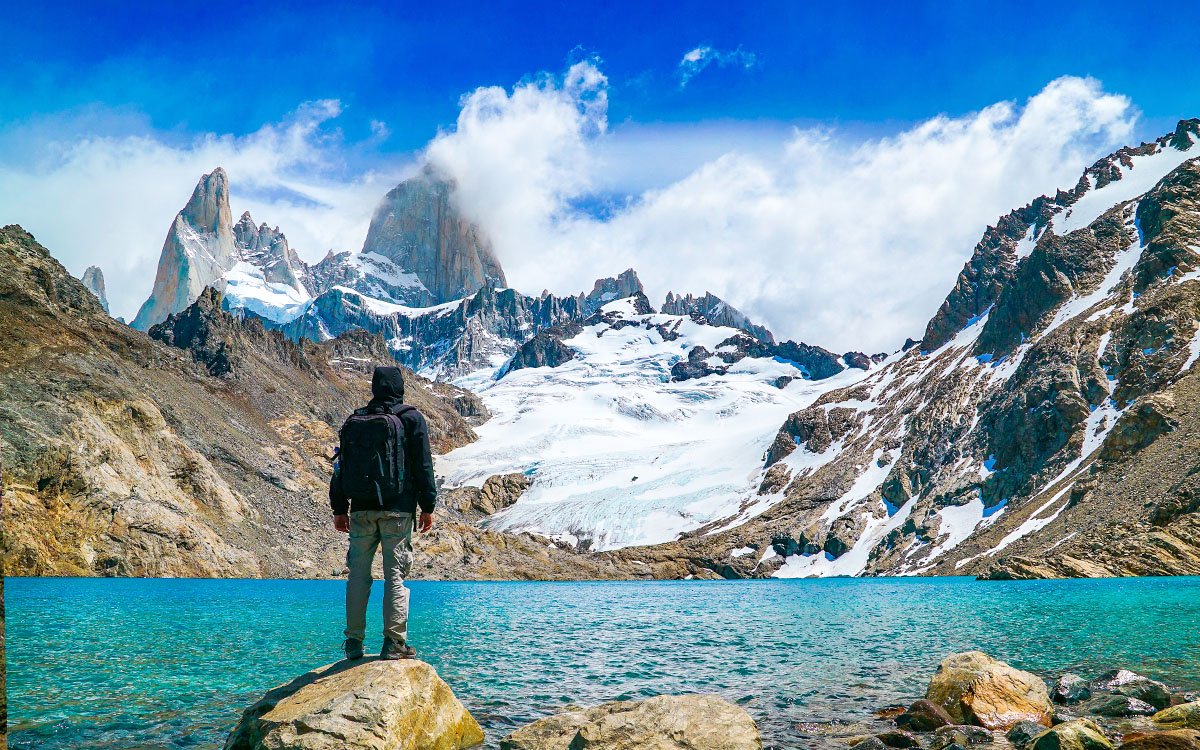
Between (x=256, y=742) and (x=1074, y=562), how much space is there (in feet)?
280

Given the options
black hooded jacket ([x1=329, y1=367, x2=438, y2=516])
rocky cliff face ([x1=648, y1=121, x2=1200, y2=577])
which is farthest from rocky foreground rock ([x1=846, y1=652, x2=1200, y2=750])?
rocky cliff face ([x1=648, y1=121, x2=1200, y2=577])

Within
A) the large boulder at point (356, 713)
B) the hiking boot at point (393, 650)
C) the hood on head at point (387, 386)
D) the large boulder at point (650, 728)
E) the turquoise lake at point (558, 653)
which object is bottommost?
the turquoise lake at point (558, 653)

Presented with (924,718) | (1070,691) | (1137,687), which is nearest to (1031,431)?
(1070,691)

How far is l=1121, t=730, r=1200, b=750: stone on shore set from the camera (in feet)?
35.2

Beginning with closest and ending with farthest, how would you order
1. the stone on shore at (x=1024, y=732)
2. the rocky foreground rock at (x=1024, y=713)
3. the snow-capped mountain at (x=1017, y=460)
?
the rocky foreground rock at (x=1024, y=713)
the stone on shore at (x=1024, y=732)
the snow-capped mountain at (x=1017, y=460)

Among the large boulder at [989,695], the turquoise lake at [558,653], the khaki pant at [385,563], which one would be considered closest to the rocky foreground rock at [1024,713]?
the large boulder at [989,695]

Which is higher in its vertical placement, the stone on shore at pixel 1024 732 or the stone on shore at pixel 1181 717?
the stone on shore at pixel 1181 717

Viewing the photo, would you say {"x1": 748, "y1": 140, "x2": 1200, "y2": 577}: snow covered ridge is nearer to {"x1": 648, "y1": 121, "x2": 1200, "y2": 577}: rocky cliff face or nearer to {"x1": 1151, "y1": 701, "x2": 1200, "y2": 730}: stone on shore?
{"x1": 648, "y1": 121, "x2": 1200, "y2": 577}: rocky cliff face

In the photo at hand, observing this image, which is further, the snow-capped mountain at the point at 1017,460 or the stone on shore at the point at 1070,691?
the snow-capped mountain at the point at 1017,460

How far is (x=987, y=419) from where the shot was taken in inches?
5576

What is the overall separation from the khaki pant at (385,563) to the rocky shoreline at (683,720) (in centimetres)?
60

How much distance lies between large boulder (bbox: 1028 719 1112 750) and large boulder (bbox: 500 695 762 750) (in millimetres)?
4434

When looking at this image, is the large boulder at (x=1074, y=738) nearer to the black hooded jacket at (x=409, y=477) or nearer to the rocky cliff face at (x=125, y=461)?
the black hooded jacket at (x=409, y=477)

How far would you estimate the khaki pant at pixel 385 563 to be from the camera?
36.4 ft
